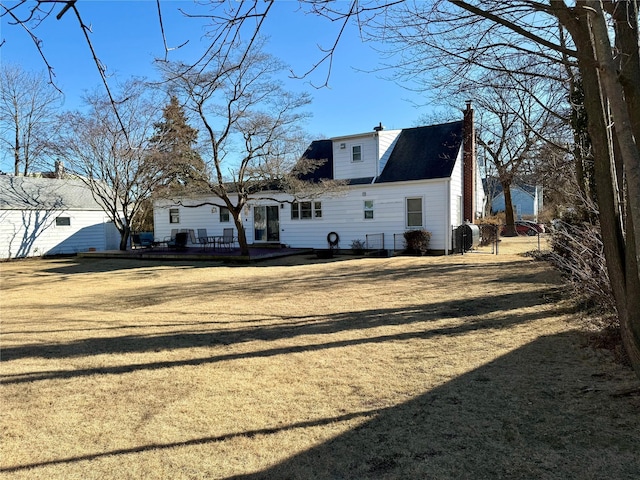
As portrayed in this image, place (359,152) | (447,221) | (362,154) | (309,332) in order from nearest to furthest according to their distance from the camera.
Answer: (309,332)
(447,221)
(362,154)
(359,152)

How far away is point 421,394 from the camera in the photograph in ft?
12.6

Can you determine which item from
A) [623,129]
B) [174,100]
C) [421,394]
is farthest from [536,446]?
[174,100]

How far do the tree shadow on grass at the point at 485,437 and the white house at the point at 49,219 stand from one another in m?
22.5

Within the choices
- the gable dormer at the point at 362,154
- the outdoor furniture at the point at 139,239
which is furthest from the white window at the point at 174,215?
the gable dormer at the point at 362,154

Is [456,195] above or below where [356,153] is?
below

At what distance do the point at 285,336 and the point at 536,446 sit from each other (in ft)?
11.7

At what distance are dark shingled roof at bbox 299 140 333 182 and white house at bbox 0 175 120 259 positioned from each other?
12.5 meters

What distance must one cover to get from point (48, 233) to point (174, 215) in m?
6.27

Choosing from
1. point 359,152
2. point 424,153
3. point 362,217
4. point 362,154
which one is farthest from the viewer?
point 359,152

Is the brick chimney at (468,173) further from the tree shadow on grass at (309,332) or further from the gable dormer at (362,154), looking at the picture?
the tree shadow on grass at (309,332)

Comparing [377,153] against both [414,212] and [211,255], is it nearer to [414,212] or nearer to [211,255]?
[414,212]

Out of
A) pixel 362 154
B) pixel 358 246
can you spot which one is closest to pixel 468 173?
pixel 362 154

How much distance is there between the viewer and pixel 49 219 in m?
22.5

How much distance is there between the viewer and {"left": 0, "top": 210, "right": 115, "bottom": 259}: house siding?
21033 millimetres
